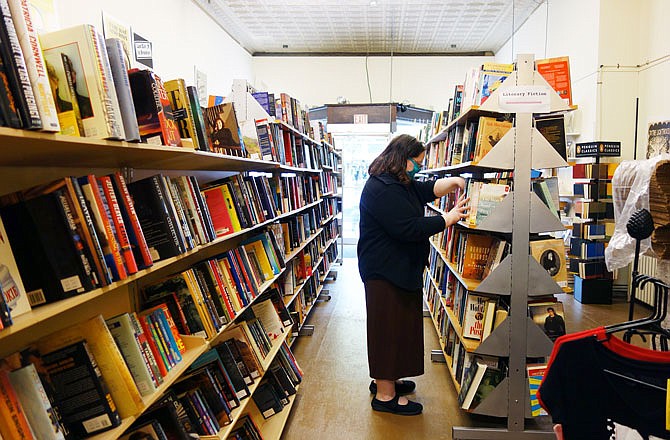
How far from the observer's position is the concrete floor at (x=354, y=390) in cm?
253

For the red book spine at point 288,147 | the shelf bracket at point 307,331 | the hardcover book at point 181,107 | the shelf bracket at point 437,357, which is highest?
the hardcover book at point 181,107

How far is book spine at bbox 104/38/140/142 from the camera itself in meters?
1.09

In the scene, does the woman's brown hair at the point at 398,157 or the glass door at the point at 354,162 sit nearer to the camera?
the woman's brown hair at the point at 398,157

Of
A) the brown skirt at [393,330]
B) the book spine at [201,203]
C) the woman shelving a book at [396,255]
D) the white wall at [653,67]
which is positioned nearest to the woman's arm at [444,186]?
the woman shelving a book at [396,255]

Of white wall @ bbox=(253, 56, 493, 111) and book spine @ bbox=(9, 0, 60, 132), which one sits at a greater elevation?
white wall @ bbox=(253, 56, 493, 111)

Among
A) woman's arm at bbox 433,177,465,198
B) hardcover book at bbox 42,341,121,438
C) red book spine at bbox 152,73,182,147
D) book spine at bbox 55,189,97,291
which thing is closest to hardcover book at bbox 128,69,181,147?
red book spine at bbox 152,73,182,147

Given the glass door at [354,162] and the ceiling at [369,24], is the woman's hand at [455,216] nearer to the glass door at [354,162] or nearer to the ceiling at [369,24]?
the ceiling at [369,24]

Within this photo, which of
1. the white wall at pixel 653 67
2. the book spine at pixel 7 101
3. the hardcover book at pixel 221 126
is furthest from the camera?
the white wall at pixel 653 67

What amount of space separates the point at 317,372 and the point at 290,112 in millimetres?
2222

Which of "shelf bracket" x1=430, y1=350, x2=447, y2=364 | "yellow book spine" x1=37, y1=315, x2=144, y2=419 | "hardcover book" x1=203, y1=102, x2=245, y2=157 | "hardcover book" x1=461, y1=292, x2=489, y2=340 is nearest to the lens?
"yellow book spine" x1=37, y1=315, x2=144, y2=419

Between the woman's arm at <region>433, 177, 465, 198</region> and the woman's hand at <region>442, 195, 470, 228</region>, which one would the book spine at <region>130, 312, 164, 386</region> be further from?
the woman's arm at <region>433, 177, 465, 198</region>

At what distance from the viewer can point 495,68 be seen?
2426 millimetres

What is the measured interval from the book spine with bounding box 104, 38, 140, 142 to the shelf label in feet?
5.74

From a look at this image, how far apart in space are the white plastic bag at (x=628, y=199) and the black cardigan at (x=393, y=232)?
2.80 ft
